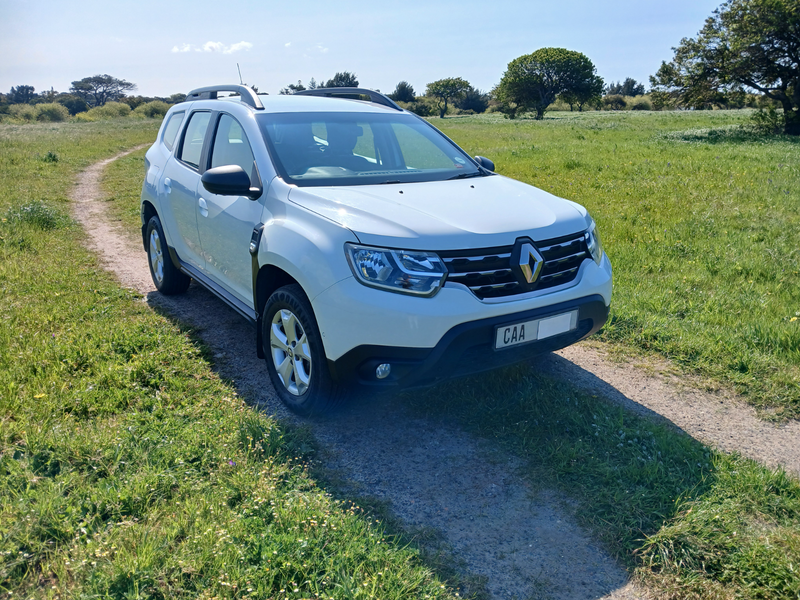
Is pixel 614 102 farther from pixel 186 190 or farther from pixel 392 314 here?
pixel 392 314

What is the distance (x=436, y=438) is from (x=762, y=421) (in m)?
2.00

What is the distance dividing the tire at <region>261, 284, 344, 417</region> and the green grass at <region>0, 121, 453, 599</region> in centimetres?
21

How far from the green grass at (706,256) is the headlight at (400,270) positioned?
238 centimetres

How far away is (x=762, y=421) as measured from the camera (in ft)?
12.2

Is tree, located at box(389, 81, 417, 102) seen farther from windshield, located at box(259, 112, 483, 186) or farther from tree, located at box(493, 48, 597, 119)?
windshield, located at box(259, 112, 483, 186)

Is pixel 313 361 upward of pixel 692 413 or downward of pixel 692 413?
upward

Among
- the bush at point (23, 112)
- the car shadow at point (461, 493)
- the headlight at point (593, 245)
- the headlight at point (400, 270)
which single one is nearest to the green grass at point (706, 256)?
the car shadow at point (461, 493)

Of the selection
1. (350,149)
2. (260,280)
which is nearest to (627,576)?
(260,280)

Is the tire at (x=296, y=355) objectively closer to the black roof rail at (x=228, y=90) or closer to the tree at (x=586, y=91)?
the black roof rail at (x=228, y=90)

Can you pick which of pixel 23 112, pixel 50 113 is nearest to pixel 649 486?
pixel 23 112

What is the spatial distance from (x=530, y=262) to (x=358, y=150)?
164 cm

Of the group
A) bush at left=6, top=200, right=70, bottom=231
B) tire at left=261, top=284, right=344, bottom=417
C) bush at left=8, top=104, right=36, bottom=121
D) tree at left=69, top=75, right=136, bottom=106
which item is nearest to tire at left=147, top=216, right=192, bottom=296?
tire at left=261, top=284, right=344, bottom=417

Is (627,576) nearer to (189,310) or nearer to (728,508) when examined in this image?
(728,508)

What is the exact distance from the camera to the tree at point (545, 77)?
198 ft
